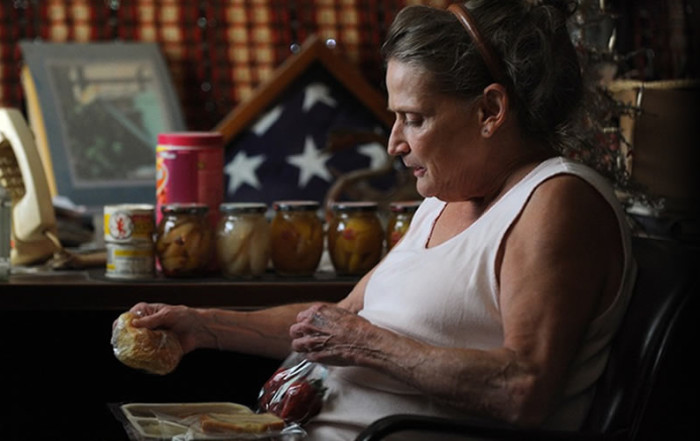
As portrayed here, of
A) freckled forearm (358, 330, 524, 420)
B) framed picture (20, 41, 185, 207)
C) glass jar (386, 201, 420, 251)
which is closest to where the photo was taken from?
freckled forearm (358, 330, 524, 420)

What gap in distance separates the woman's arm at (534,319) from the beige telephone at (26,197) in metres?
1.00

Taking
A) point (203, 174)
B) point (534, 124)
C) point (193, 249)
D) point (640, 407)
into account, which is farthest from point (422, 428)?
point (203, 174)

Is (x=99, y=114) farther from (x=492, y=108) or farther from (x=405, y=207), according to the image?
(x=492, y=108)

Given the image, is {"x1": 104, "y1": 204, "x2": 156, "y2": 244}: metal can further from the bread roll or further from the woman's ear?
the woman's ear

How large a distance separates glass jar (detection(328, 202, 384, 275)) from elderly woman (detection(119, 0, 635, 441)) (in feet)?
1.33

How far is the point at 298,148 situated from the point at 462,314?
2.18 m

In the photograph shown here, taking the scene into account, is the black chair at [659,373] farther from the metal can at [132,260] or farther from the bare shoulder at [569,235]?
the metal can at [132,260]

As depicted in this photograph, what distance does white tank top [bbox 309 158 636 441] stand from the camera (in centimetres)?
151

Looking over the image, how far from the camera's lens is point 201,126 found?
12.6ft

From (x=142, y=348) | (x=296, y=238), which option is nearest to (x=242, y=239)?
(x=296, y=238)

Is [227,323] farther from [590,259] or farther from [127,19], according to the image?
[127,19]

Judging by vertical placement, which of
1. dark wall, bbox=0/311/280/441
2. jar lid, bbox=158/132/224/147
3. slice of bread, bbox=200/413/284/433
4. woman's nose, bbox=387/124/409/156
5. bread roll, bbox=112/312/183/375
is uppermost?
woman's nose, bbox=387/124/409/156

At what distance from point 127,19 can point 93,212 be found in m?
0.81

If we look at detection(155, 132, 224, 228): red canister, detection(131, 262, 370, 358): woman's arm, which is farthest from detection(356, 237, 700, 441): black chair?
detection(155, 132, 224, 228): red canister
